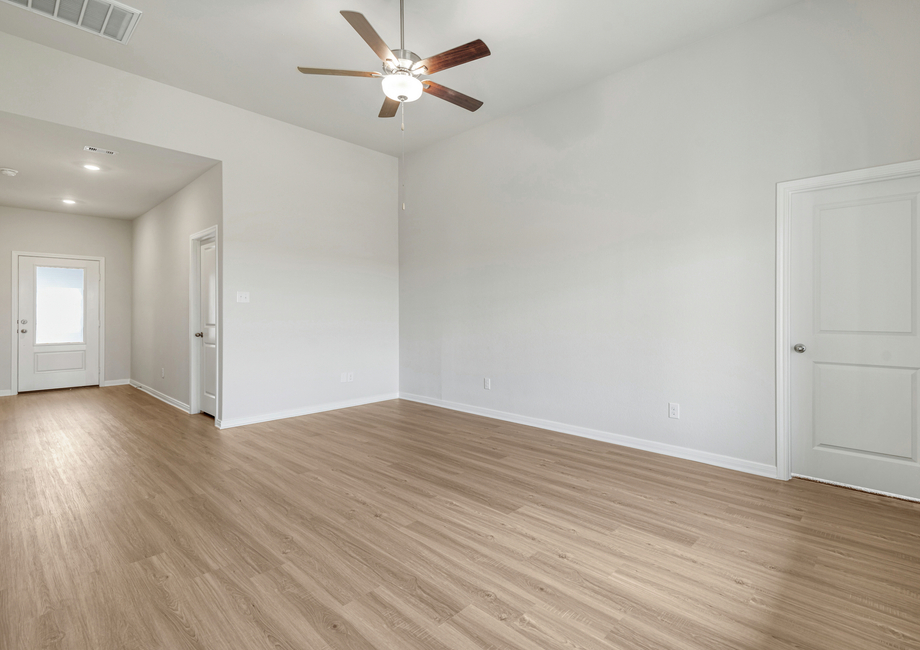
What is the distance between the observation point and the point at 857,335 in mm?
2982

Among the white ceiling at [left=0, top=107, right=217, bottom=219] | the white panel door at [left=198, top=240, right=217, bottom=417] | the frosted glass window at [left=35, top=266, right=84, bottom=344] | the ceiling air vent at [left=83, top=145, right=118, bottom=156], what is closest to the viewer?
the white ceiling at [left=0, top=107, right=217, bottom=219]

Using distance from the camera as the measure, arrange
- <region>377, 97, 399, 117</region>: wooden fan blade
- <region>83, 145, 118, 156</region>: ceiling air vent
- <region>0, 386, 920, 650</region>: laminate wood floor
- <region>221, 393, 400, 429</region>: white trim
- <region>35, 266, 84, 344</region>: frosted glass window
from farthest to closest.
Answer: <region>35, 266, 84, 344</region>: frosted glass window < <region>221, 393, 400, 429</region>: white trim < <region>83, 145, 118, 156</region>: ceiling air vent < <region>377, 97, 399, 117</region>: wooden fan blade < <region>0, 386, 920, 650</region>: laminate wood floor

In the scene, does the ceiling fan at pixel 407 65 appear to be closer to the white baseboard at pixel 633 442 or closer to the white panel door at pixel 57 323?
the white baseboard at pixel 633 442

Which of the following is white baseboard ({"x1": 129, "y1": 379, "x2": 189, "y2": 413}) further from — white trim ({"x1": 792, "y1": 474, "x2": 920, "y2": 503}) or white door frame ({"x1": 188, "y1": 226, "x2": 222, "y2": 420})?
white trim ({"x1": 792, "y1": 474, "x2": 920, "y2": 503})

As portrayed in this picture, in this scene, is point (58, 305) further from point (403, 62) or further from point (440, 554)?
point (440, 554)

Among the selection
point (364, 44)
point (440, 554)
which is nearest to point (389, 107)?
point (364, 44)

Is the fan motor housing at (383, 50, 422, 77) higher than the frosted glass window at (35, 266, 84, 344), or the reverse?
the fan motor housing at (383, 50, 422, 77)

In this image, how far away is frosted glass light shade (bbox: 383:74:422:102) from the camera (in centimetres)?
273

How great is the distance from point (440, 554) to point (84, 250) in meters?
8.48

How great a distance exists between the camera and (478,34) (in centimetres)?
345

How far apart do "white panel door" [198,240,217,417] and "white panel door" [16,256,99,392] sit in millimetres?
3722

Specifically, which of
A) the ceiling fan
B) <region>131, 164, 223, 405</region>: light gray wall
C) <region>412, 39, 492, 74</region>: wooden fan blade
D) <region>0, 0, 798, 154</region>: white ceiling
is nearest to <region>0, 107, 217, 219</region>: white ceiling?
<region>131, 164, 223, 405</region>: light gray wall

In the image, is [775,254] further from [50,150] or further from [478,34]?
[50,150]

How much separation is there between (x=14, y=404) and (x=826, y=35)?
31.6ft
